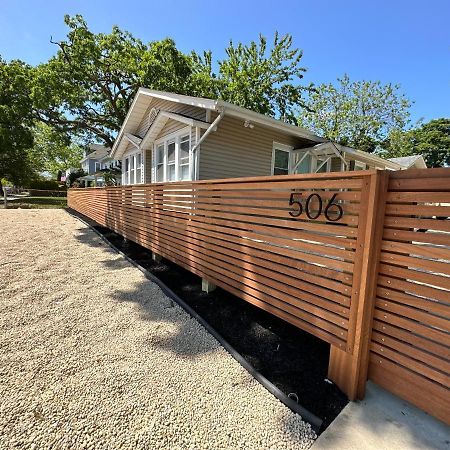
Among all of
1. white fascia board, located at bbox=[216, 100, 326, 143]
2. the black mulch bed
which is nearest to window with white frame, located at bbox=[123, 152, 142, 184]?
white fascia board, located at bbox=[216, 100, 326, 143]

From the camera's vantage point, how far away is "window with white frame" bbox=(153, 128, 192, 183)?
8.09m

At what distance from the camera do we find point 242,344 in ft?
8.82

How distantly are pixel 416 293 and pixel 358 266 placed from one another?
36 cm

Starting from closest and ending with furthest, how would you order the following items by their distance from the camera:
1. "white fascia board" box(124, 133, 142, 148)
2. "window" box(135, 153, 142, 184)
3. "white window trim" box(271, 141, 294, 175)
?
"white window trim" box(271, 141, 294, 175) → "white fascia board" box(124, 133, 142, 148) → "window" box(135, 153, 142, 184)

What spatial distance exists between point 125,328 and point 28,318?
1.20 metres

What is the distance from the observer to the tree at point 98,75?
1580 cm

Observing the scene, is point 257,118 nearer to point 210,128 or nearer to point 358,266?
point 210,128

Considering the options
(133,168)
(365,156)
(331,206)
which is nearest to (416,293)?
(331,206)

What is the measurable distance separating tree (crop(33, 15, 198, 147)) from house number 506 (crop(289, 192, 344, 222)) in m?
16.4

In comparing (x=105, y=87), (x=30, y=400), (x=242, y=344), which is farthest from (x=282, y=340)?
(x=105, y=87)

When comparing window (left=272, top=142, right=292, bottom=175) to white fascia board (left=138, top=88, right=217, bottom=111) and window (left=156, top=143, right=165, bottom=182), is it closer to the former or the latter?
white fascia board (left=138, top=88, right=217, bottom=111)

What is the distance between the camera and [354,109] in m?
25.9

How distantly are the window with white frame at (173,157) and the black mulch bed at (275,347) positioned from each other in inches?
187

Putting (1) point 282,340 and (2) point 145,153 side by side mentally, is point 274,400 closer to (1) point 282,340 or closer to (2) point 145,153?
(1) point 282,340
